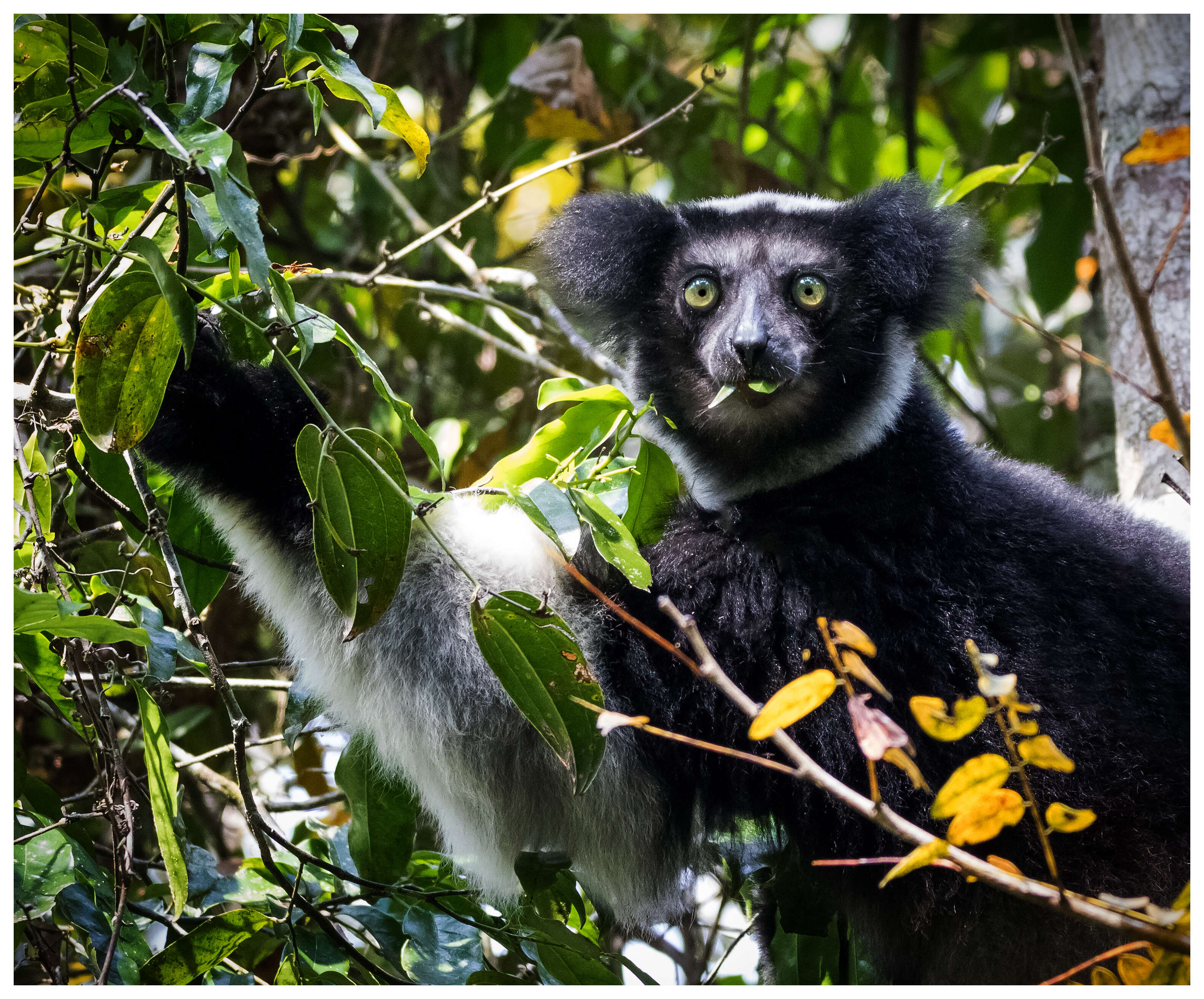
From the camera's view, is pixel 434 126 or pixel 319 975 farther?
pixel 434 126

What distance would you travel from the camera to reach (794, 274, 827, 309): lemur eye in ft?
7.84

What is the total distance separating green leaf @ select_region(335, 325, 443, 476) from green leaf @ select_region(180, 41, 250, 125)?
15.6 inches

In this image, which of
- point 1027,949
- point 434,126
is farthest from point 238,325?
point 434,126

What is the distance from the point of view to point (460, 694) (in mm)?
2203

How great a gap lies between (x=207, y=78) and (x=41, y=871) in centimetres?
140

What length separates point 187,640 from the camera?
7.07ft

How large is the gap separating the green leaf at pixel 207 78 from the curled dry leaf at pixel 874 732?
1.33m

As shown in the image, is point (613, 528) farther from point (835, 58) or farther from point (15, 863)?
point (835, 58)

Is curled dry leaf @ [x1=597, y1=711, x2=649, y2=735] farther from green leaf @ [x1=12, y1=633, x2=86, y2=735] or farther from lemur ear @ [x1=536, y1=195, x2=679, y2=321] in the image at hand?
lemur ear @ [x1=536, y1=195, x2=679, y2=321]

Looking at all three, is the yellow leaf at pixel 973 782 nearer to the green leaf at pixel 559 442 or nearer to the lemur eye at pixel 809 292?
the green leaf at pixel 559 442

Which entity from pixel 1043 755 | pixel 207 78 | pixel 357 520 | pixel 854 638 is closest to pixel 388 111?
pixel 207 78

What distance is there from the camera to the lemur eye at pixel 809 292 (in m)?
2.39

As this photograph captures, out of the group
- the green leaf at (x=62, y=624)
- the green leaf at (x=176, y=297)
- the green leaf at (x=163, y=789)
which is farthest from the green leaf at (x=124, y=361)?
the green leaf at (x=163, y=789)

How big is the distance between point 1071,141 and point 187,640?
356cm
